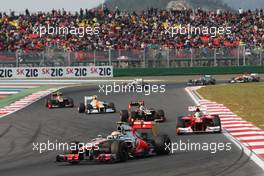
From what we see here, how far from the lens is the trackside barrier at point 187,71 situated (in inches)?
1996

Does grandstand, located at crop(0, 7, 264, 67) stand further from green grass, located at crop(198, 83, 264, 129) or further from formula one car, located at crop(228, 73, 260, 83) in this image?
green grass, located at crop(198, 83, 264, 129)

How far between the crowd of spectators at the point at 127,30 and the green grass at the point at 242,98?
11644mm

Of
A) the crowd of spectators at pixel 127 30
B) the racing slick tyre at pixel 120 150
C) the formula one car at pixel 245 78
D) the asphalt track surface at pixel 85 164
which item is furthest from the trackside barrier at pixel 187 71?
the racing slick tyre at pixel 120 150

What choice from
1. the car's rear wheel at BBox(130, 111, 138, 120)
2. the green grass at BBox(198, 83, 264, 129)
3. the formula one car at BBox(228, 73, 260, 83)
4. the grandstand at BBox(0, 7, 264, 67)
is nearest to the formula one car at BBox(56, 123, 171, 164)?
the green grass at BBox(198, 83, 264, 129)

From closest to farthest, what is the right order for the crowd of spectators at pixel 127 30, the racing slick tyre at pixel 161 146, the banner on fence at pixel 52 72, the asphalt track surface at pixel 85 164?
the asphalt track surface at pixel 85 164 → the racing slick tyre at pixel 161 146 → the banner on fence at pixel 52 72 → the crowd of spectators at pixel 127 30

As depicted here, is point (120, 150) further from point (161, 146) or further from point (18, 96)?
point (18, 96)

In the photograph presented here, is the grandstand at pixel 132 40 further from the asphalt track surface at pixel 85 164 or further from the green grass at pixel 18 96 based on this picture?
the asphalt track surface at pixel 85 164

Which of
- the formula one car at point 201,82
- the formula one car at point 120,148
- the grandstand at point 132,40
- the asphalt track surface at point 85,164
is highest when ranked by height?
the grandstand at point 132,40

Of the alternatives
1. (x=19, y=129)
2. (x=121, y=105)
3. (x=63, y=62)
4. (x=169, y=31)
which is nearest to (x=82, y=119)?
(x=19, y=129)

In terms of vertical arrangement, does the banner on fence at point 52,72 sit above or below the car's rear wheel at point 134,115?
above

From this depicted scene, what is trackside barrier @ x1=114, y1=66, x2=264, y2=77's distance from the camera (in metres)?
50.7

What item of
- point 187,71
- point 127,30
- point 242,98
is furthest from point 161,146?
point 127,30

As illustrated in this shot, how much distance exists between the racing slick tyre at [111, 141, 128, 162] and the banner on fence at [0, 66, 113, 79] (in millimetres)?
35478

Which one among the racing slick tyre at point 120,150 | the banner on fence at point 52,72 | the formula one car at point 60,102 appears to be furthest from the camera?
the banner on fence at point 52,72
